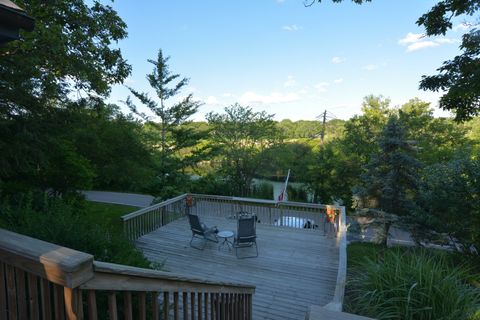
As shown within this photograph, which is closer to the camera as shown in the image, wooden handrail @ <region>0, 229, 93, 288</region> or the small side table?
wooden handrail @ <region>0, 229, 93, 288</region>

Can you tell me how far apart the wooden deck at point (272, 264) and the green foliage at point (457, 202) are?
2.66 m

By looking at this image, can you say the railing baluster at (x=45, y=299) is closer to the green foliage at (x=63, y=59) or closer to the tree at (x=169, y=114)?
the green foliage at (x=63, y=59)

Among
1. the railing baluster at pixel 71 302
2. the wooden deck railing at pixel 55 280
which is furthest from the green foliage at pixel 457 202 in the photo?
the railing baluster at pixel 71 302

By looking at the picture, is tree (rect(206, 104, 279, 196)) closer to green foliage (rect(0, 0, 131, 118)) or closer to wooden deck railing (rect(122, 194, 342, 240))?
wooden deck railing (rect(122, 194, 342, 240))

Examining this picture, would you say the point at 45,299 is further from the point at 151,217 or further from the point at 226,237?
the point at 151,217

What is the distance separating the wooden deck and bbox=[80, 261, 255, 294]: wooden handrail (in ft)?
10.2

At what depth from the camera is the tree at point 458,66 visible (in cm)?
525

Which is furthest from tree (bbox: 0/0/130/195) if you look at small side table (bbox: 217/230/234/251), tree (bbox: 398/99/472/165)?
tree (bbox: 398/99/472/165)

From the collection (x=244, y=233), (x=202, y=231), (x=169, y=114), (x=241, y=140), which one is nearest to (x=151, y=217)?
(x=202, y=231)

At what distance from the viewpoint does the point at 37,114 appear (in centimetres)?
649

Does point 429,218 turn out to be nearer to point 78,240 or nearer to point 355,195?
point 355,195

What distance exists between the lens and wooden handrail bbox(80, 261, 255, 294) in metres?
0.95

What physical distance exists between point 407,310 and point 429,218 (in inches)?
233

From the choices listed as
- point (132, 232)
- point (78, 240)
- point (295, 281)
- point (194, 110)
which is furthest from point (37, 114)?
point (194, 110)
